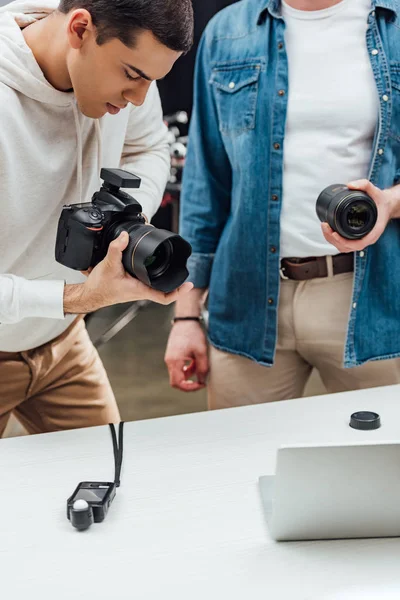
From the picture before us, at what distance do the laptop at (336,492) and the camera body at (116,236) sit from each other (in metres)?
0.41

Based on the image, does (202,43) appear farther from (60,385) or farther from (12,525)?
(12,525)

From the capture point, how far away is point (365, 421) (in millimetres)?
1239

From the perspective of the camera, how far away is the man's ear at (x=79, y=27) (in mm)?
1183

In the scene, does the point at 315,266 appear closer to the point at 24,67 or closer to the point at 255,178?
the point at 255,178

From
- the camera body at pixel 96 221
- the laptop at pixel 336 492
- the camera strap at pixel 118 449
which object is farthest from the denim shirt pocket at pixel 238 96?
the laptop at pixel 336 492

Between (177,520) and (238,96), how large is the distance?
0.92 m

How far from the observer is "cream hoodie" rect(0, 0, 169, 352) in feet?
4.09

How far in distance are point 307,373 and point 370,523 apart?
2.44 feet

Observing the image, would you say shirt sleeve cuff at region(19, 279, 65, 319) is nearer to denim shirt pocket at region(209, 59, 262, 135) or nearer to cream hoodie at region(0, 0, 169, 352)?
cream hoodie at region(0, 0, 169, 352)

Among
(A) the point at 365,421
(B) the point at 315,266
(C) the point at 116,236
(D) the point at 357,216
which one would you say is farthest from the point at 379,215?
(C) the point at 116,236

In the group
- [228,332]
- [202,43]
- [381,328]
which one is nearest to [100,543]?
[228,332]

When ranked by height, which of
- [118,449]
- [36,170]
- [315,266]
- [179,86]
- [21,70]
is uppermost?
[21,70]

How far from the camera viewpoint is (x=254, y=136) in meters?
1.51

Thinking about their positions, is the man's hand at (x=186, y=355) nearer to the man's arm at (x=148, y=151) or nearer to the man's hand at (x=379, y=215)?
the man's arm at (x=148, y=151)
